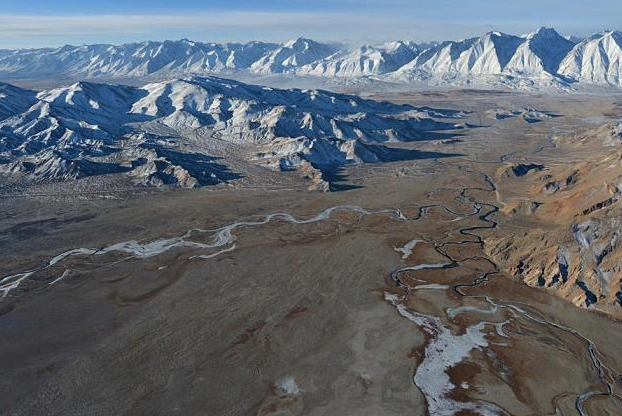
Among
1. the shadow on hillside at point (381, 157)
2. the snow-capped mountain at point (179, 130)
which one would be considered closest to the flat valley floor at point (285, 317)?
Answer: the shadow on hillside at point (381, 157)

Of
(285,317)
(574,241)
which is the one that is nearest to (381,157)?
(574,241)

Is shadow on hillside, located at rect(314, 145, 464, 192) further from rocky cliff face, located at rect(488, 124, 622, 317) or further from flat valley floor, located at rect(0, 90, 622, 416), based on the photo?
rocky cliff face, located at rect(488, 124, 622, 317)

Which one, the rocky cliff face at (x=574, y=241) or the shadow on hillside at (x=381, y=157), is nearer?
the rocky cliff face at (x=574, y=241)

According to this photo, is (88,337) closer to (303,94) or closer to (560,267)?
(560,267)

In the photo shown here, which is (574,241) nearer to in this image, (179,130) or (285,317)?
(285,317)

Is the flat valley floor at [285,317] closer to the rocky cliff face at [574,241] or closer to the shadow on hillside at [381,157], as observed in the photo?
the rocky cliff face at [574,241]

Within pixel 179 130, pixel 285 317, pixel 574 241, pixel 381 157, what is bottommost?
pixel 285 317

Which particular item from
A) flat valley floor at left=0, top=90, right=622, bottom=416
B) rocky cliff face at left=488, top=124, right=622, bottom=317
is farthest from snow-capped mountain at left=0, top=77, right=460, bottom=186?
rocky cliff face at left=488, top=124, right=622, bottom=317
